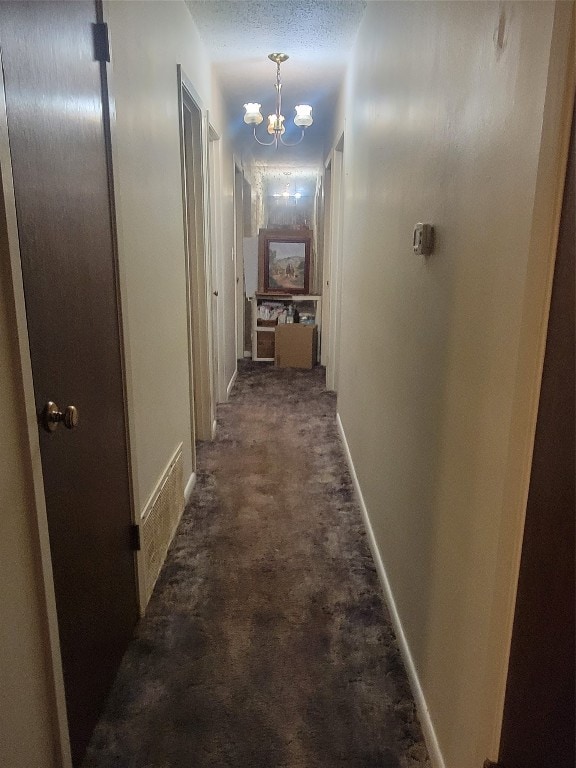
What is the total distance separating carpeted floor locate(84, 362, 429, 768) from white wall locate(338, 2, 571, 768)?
0.55 feet

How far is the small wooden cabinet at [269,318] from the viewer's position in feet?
19.5

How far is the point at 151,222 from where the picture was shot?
204 centimetres

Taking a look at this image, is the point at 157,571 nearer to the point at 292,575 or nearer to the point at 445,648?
the point at 292,575

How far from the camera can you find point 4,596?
992 mm

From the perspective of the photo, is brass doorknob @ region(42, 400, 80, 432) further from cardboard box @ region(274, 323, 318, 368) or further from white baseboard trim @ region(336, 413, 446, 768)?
cardboard box @ region(274, 323, 318, 368)

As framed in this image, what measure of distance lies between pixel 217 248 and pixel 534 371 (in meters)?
3.36

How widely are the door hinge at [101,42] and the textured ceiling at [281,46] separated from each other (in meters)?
1.40

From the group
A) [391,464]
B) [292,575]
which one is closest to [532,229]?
[391,464]

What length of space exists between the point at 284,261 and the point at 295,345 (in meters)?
1.12

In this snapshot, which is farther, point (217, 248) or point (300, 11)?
point (217, 248)

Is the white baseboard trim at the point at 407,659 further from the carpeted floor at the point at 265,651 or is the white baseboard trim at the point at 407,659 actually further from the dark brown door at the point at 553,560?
the dark brown door at the point at 553,560

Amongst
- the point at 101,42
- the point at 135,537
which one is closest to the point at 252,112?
the point at 101,42

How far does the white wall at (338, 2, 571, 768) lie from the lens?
0.89m

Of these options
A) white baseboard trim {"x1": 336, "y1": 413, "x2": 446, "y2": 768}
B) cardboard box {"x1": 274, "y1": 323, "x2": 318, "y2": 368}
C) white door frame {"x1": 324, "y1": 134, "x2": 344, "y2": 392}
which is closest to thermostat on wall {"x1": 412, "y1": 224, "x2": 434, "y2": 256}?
white baseboard trim {"x1": 336, "y1": 413, "x2": 446, "y2": 768}
